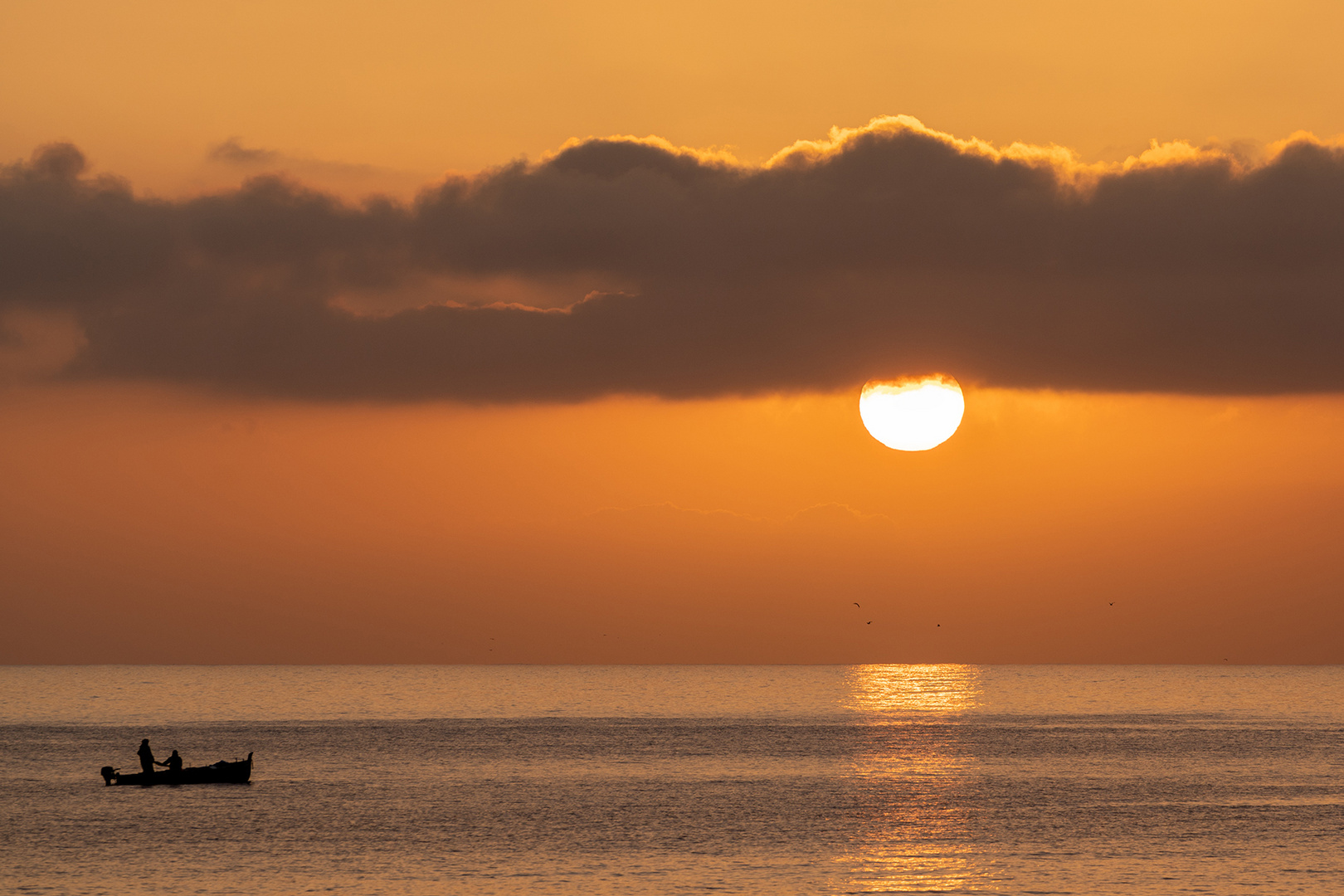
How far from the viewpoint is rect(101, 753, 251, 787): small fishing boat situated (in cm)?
11250

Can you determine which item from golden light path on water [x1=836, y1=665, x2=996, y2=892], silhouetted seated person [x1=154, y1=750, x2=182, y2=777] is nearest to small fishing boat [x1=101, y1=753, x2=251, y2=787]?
silhouetted seated person [x1=154, y1=750, x2=182, y2=777]

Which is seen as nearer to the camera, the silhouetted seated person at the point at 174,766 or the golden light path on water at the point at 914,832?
the golden light path on water at the point at 914,832

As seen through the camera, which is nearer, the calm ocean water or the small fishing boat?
the calm ocean water

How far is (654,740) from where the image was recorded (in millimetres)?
174125

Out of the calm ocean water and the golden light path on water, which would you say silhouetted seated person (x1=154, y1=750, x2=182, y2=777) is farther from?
the golden light path on water

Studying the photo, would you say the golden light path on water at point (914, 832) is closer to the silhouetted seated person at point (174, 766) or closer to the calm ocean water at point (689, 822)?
the calm ocean water at point (689, 822)

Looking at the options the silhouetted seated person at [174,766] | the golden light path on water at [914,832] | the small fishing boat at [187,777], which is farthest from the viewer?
the silhouetted seated person at [174,766]

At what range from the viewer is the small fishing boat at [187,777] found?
11250cm

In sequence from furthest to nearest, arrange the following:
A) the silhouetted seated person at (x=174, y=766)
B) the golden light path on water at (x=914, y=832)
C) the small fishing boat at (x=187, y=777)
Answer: the silhouetted seated person at (x=174, y=766)
the small fishing boat at (x=187, y=777)
the golden light path on water at (x=914, y=832)

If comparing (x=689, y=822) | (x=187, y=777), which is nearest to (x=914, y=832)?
(x=689, y=822)

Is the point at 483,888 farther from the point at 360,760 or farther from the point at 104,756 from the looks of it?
the point at 104,756

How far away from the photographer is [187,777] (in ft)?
371

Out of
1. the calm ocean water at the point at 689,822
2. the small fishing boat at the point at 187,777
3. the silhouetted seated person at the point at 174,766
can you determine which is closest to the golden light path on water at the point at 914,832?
the calm ocean water at the point at 689,822

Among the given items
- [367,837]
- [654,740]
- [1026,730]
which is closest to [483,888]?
[367,837]
